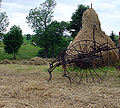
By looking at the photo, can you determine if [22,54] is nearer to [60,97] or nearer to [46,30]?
[46,30]

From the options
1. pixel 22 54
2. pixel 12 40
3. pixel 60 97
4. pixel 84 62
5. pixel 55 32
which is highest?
pixel 55 32

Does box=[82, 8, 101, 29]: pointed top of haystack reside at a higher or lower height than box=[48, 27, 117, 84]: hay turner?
higher

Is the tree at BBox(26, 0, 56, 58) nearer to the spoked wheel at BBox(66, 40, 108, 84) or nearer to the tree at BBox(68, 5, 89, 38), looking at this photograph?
the tree at BBox(68, 5, 89, 38)

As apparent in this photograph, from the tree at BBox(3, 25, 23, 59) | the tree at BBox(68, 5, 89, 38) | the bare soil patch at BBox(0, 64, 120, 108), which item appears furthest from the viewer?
the tree at BBox(68, 5, 89, 38)

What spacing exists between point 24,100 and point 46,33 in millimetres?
24850

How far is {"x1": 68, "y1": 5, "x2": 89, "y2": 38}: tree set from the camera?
29906mm

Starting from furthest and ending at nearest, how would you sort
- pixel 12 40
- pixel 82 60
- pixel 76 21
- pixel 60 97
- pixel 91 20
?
pixel 76 21
pixel 12 40
pixel 91 20
pixel 82 60
pixel 60 97

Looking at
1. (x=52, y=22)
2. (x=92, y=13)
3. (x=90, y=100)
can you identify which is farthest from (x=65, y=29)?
(x=90, y=100)

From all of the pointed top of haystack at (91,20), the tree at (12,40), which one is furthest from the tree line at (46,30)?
the pointed top of haystack at (91,20)

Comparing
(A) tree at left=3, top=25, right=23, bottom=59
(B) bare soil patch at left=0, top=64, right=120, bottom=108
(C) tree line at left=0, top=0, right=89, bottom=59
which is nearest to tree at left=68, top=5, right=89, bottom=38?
(C) tree line at left=0, top=0, right=89, bottom=59

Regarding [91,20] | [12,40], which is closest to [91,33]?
[91,20]

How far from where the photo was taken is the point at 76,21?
30109 mm

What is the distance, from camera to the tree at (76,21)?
29906 millimetres

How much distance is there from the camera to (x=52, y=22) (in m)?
33.7
